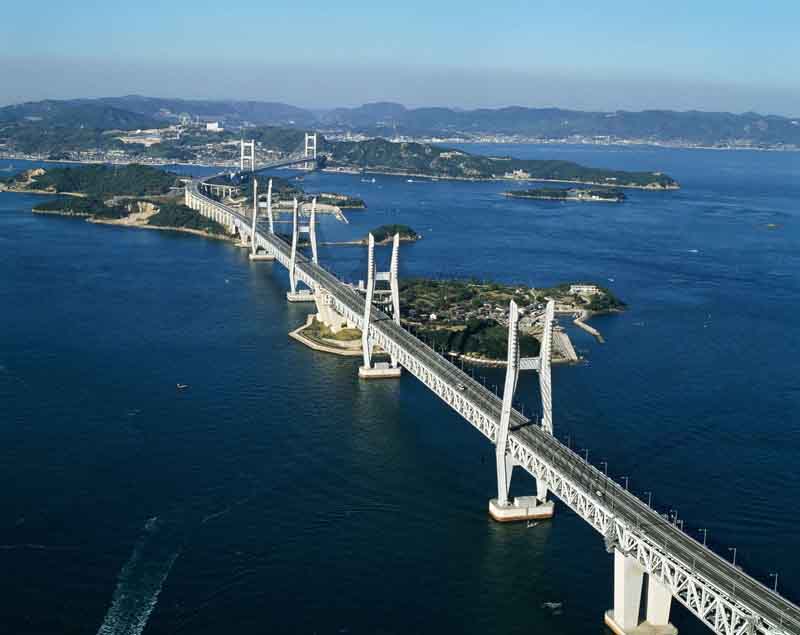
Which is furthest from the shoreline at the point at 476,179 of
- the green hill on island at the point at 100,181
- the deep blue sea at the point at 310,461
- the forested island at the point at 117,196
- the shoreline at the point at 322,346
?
the shoreline at the point at 322,346

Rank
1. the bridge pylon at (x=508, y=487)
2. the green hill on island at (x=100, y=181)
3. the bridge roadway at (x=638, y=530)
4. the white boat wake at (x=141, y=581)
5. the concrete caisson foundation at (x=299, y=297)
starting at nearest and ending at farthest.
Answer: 1. the bridge roadway at (x=638, y=530)
2. the white boat wake at (x=141, y=581)
3. the bridge pylon at (x=508, y=487)
4. the concrete caisson foundation at (x=299, y=297)
5. the green hill on island at (x=100, y=181)

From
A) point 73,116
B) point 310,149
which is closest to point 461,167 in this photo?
point 310,149

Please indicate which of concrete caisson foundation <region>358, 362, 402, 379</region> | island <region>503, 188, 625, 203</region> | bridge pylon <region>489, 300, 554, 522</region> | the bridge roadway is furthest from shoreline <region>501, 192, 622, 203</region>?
bridge pylon <region>489, 300, 554, 522</region>

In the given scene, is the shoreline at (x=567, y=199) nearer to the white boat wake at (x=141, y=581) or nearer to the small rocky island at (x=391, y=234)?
the small rocky island at (x=391, y=234)

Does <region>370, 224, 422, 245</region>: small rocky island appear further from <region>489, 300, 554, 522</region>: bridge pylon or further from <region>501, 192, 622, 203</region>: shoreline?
<region>489, 300, 554, 522</region>: bridge pylon

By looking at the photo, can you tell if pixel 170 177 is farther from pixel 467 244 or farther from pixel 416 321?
pixel 416 321

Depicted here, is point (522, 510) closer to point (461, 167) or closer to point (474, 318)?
point (474, 318)
